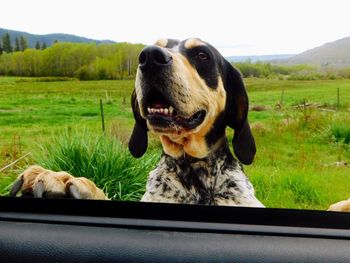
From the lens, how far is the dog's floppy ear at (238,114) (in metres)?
2.29

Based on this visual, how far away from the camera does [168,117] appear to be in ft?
7.53

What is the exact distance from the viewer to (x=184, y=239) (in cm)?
239

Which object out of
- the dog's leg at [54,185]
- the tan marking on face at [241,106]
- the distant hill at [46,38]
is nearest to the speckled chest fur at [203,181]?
the tan marking on face at [241,106]

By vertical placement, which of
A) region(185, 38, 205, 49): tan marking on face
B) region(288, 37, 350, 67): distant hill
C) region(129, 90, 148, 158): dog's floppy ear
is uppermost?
region(185, 38, 205, 49): tan marking on face

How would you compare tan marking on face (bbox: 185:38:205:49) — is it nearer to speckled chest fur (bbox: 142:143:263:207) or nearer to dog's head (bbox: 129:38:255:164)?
dog's head (bbox: 129:38:255:164)

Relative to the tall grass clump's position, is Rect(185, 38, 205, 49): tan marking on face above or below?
above

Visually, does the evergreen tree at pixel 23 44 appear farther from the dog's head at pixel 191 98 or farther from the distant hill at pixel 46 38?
the dog's head at pixel 191 98

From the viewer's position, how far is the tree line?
248 centimetres

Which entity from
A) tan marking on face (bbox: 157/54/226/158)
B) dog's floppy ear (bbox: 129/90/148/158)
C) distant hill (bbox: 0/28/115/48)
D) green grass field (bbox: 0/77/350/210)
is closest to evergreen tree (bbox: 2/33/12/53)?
distant hill (bbox: 0/28/115/48)

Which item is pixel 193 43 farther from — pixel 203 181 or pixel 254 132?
pixel 203 181

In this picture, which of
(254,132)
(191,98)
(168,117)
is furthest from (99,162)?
(254,132)

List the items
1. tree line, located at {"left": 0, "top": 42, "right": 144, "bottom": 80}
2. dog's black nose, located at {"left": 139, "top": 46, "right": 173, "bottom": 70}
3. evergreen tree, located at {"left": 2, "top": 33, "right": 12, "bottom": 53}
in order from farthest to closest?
evergreen tree, located at {"left": 2, "top": 33, "right": 12, "bottom": 53} < tree line, located at {"left": 0, "top": 42, "right": 144, "bottom": 80} < dog's black nose, located at {"left": 139, "top": 46, "right": 173, "bottom": 70}

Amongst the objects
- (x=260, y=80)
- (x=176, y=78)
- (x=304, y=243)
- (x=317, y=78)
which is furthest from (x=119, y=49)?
(x=304, y=243)

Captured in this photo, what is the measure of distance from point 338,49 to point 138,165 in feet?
2.88
